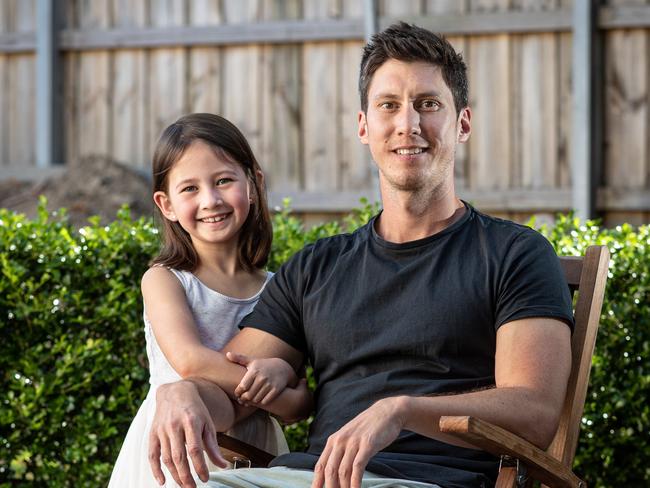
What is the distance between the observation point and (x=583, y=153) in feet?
25.8

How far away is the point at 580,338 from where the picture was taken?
9.02 ft

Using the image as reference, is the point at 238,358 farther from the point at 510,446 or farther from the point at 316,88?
the point at 316,88

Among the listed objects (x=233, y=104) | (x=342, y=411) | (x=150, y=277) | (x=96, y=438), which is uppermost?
(x=233, y=104)

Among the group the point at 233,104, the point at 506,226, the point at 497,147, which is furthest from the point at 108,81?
the point at 506,226

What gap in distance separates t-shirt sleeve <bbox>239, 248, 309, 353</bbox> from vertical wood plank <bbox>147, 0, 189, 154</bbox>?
20.2 ft

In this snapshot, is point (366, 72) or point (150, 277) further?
point (150, 277)

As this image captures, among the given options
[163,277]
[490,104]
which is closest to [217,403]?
[163,277]

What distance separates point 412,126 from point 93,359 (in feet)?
5.84

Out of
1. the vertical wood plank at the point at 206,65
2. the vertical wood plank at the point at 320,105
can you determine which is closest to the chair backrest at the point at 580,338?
the vertical wood plank at the point at 320,105

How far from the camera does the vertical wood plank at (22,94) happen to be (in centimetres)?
953

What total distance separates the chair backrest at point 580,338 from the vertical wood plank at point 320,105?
5.70 m

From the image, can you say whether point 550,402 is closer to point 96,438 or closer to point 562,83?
point 96,438

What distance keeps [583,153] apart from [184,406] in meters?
5.74

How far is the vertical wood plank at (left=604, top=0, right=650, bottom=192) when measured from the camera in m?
7.79
